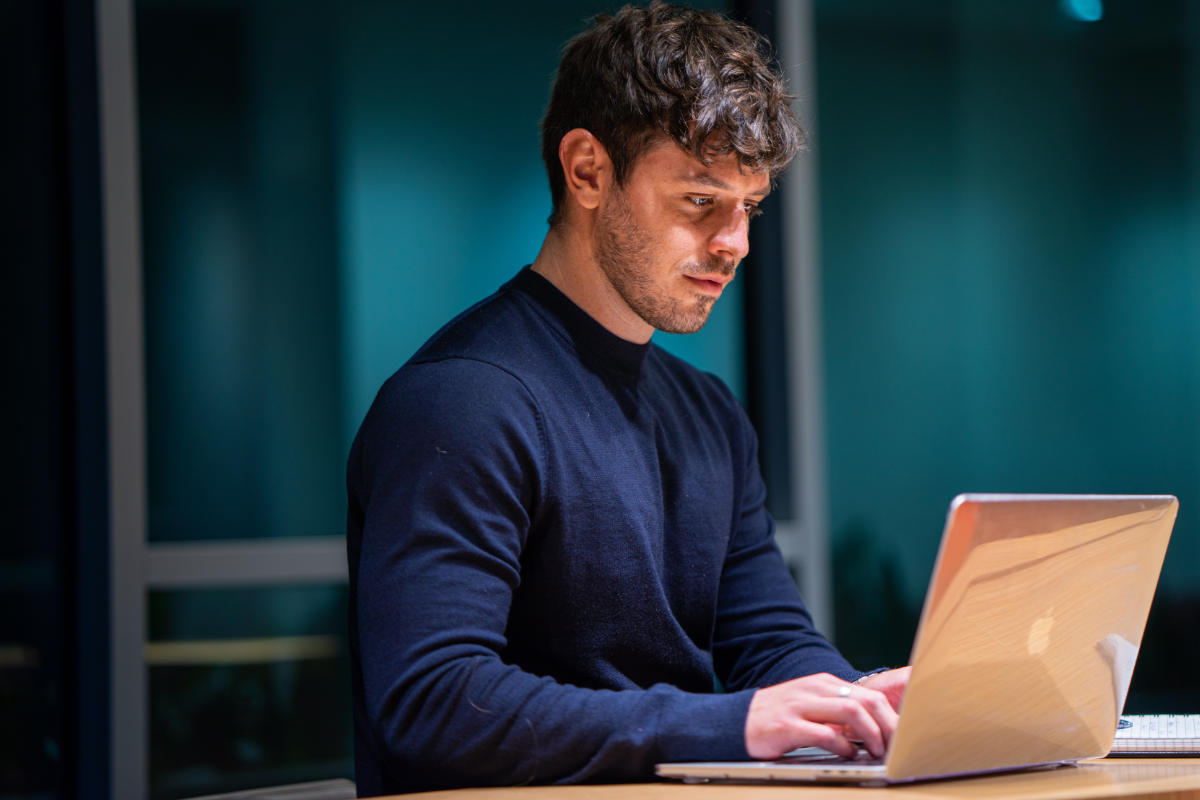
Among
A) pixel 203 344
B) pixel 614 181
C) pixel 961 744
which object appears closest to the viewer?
pixel 961 744

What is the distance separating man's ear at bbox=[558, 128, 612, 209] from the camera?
140cm

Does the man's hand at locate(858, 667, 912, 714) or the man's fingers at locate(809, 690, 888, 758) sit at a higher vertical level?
the man's fingers at locate(809, 690, 888, 758)

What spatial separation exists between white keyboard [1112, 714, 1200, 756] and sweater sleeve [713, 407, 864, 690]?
330mm

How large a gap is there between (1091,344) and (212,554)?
7.77 feet

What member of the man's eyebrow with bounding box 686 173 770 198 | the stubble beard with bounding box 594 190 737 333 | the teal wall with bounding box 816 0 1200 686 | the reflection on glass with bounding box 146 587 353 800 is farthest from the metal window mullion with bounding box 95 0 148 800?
the teal wall with bounding box 816 0 1200 686

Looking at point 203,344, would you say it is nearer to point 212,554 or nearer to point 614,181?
point 212,554

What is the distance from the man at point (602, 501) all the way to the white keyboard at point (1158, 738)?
210mm

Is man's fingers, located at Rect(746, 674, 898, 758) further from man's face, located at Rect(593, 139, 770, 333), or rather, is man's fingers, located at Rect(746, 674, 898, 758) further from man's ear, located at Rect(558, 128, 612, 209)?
man's ear, located at Rect(558, 128, 612, 209)

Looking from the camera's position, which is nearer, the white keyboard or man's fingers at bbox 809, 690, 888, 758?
man's fingers at bbox 809, 690, 888, 758

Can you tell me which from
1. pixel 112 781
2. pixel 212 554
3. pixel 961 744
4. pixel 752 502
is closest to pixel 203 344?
pixel 212 554

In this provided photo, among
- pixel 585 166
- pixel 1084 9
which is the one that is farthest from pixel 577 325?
pixel 1084 9

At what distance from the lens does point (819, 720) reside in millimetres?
1006

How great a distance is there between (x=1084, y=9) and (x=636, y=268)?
8.95ft

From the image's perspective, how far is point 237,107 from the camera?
9.22ft
